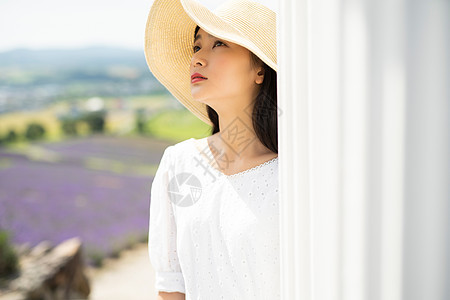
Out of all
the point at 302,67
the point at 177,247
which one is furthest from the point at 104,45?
the point at 302,67

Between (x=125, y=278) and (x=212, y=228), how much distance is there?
12.3 feet

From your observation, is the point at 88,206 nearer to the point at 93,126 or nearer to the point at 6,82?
the point at 93,126

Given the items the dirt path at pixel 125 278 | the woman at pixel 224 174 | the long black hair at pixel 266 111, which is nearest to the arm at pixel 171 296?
the woman at pixel 224 174

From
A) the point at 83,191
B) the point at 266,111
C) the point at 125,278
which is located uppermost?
the point at 266,111

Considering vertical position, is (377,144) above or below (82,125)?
above

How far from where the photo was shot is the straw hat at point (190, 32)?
999mm

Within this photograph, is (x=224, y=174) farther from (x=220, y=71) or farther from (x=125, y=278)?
(x=125, y=278)

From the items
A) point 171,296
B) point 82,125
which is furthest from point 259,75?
point 82,125

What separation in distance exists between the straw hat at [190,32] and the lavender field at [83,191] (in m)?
3.41

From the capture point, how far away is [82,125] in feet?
16.0

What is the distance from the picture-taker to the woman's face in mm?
1051

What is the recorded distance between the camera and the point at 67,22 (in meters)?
4.77

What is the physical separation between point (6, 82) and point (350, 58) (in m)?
4.79

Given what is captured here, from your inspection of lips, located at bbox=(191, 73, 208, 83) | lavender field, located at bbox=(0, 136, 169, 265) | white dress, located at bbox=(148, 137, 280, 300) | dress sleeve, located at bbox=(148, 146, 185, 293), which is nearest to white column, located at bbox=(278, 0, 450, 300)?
white dress, located at bbox=(148, 137, 280, 300)
